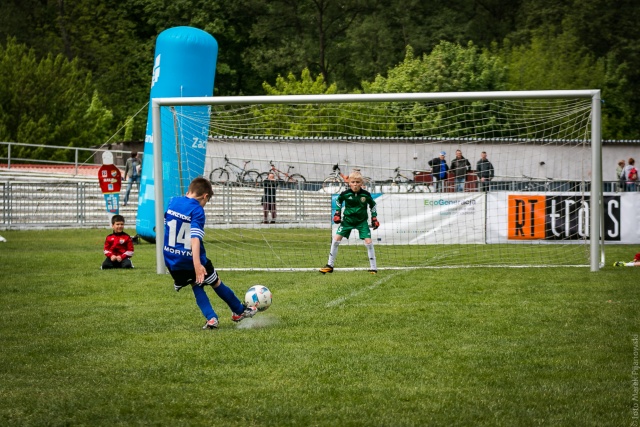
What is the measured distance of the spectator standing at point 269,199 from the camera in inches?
869

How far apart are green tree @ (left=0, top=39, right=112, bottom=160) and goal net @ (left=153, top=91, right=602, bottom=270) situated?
64.1 feet

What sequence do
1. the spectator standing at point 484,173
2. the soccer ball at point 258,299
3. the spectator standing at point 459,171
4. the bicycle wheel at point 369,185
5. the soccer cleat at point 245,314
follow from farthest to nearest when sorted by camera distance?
the bicycle wheel at point 369,185
the spectator standing at point 484,173
the spectator standing at point 459,171
the soccer ball at point 258,299
the soccer cleat at point 245,314

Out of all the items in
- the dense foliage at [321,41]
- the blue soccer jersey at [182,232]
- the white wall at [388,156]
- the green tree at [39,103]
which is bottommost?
the blue soccer jersey at [182,232]

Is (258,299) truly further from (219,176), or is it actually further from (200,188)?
(219,176)

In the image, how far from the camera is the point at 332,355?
743 cm

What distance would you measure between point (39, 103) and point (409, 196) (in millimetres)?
28683

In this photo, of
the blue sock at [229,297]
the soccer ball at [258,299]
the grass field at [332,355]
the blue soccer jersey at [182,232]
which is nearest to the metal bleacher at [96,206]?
the grass field at [332,355]

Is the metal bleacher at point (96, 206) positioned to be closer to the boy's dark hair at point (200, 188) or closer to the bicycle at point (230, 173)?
the bicycle at point (230, 173)

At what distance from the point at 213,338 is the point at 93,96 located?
42.8 meters

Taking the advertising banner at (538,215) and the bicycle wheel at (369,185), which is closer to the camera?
the advertising banner at (538,215)

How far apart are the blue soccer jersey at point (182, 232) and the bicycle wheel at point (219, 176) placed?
15.5 metres

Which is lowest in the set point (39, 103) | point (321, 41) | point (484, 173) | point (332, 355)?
point (332, 355)

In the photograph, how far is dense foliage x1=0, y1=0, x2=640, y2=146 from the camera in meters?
46.6

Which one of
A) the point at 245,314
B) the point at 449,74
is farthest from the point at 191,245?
the point at 449,74
